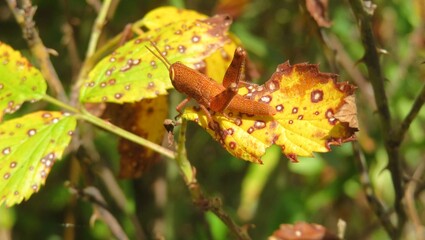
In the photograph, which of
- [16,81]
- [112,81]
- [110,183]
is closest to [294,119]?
[112,81]

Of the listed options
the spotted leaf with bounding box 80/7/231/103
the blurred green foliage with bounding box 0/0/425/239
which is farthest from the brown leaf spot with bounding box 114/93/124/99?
the blurred green foliage with bounding box 0/0/425/239

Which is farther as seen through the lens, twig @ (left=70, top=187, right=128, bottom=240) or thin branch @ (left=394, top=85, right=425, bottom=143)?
twig @ (left=70, top=187, right=128, bottom=240)

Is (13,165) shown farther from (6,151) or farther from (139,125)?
(139,125)

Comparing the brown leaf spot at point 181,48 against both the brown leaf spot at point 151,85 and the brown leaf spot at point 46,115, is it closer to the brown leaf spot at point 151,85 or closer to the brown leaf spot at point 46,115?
the brown leaf spot at point 151,85

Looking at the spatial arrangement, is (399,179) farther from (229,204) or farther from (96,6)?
(229,204)

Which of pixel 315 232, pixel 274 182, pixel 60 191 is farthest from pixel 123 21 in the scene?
pixel 315 232

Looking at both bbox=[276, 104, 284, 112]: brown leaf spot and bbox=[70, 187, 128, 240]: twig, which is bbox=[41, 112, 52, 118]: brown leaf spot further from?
bbox=[276, 104, 284, 112]: brown leaf spot
